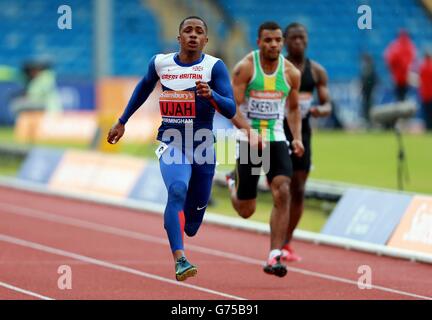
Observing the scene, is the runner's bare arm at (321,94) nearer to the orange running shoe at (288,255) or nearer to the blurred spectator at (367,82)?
the orange running shoe at (288,255)

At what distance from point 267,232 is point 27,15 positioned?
26.2 metres

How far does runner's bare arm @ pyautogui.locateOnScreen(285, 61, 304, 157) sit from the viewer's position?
1093 centimetres

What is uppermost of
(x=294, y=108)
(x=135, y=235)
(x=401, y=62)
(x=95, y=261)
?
(x=294, y=108)

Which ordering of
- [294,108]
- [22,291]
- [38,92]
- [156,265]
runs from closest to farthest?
1. [22,291]
2. [294,108]
3. [156,265]
4. [38,92]

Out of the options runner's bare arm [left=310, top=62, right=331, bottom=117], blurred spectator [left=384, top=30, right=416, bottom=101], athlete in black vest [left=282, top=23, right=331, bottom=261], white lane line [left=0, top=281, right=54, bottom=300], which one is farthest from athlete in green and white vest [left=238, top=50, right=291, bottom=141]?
blurred spectator [left=384, top=30, right=416, bottom=101]

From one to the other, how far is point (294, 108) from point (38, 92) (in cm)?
1885

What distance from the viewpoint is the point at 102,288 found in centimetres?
1019

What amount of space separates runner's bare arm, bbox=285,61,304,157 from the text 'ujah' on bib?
1.78 metres

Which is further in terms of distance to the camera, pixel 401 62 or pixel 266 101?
pixel 401 62

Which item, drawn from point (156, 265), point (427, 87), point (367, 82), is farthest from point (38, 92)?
point (156, 265)

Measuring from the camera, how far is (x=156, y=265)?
11695 millimetres

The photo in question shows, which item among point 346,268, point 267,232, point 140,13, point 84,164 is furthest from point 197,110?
point 140,13

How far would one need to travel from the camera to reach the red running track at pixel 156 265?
395 inches

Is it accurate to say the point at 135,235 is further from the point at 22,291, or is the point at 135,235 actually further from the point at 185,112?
the point at 185,112
